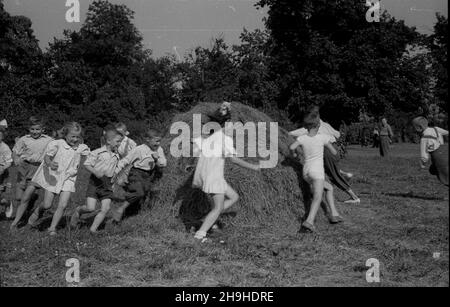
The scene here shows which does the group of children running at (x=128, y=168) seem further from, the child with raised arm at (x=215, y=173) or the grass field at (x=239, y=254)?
the grass field at (x=239, y=254)

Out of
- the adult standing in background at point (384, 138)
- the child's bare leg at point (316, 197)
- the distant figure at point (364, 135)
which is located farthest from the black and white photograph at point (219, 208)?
the distant figure at point (364, 135)

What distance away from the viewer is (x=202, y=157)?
6203 mm

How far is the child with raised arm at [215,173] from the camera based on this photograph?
19.7 ft

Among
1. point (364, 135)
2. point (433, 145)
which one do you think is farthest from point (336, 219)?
point (364, 135)

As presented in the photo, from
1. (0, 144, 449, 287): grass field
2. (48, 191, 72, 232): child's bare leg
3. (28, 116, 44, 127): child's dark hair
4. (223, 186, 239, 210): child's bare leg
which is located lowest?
(0, 144, 449, 287): grass field

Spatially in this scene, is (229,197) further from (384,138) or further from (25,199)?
(384,138)

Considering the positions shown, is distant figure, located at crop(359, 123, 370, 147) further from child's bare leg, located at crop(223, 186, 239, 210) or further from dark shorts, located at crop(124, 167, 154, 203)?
child's bare leg, located at crop(223, 186, 239, 210)

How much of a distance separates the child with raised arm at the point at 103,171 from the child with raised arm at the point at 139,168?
169mm

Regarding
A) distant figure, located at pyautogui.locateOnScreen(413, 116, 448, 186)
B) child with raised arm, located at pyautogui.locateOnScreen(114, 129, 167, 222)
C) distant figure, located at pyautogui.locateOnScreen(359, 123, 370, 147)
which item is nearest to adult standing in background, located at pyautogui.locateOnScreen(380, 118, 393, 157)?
distant figure, located at pyautogui.locateOnScreen(413, 116, 448, 186)

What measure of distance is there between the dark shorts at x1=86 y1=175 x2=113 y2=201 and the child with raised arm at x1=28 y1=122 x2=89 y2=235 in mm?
251

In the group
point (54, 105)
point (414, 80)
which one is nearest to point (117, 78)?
point (54, 105)

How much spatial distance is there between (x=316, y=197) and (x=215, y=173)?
144 cm

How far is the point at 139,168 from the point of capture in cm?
709

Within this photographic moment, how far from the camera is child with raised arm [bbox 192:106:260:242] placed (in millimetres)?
6004
